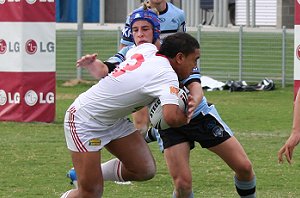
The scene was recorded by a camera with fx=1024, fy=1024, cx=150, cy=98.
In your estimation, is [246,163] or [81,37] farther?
[81,37]

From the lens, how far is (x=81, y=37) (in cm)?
2597

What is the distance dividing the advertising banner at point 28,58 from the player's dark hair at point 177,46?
29.7ft

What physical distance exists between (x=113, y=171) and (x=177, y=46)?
4.76 feet

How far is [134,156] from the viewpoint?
804cm

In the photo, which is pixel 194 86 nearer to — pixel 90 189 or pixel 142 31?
pixel 142 31

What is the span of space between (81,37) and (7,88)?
30.7ft

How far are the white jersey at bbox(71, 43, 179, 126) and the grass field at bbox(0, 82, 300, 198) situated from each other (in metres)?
2.44

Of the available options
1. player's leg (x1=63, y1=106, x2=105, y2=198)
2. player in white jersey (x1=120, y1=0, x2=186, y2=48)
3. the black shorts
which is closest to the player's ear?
player's leg (x1=63, y1=106, x2=105, y2=198)

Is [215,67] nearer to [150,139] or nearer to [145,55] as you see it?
[150,139]

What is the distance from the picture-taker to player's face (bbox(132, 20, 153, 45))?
7945 mm

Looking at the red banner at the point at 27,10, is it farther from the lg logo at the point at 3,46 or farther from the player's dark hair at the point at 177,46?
the player's dark hair at the point at 177,46

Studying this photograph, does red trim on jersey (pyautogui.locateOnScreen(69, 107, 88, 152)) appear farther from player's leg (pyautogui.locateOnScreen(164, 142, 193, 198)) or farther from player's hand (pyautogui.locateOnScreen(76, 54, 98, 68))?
player's leg (pyautogui.locateOnScreen(164, 142, 193, 198))

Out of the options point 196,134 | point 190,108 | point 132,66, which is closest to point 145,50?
point 132,66

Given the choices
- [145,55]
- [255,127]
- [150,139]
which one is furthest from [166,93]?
[255,127]
